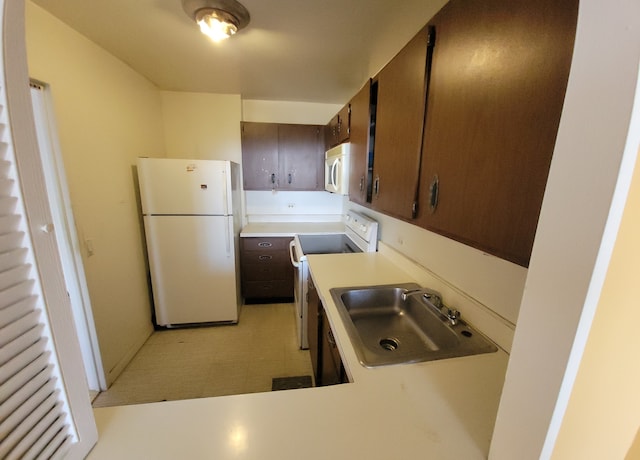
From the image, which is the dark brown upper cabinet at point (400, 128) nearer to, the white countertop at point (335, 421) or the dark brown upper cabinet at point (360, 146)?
the dark brown upper cabinet at point (360, 146)

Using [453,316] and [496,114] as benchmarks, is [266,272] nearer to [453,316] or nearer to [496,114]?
[453,316]

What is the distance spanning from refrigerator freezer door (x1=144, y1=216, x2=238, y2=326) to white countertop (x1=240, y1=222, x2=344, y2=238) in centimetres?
45

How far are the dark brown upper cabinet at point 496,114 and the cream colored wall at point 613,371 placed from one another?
15 centimetres

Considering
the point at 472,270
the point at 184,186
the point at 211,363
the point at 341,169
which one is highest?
the point at 341,169

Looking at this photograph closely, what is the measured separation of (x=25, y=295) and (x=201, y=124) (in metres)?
3.00

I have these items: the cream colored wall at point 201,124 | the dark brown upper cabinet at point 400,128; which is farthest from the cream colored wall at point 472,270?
the cream colored wall at point 201,124

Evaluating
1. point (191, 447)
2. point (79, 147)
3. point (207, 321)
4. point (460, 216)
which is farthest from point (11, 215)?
point (207, 321)

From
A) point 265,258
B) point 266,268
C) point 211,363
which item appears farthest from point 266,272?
point 211,363

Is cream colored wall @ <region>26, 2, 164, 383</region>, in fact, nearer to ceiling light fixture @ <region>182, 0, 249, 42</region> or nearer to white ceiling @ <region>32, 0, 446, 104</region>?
white ceiling @ <region>32, 0, 446, 104</region>

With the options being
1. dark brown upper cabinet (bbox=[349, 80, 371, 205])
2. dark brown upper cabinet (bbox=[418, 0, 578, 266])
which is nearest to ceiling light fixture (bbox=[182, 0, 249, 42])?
dark brown upper cabinet (bbox=[349, 80, 371, 205])

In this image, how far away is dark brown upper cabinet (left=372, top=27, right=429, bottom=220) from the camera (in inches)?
36.4

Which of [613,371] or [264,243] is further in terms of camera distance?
[264,243]

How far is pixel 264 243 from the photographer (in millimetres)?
2914

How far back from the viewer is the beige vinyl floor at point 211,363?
183 centimetres
